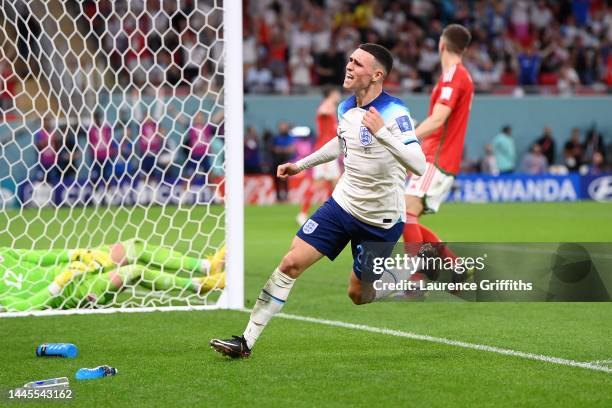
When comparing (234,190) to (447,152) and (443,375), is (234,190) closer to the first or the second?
(447,152)

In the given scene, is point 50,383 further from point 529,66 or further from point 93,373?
point 529,66

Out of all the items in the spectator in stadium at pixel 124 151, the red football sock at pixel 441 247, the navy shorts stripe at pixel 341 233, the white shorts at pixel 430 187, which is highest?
the navy shorts stripe at pixel 341 233

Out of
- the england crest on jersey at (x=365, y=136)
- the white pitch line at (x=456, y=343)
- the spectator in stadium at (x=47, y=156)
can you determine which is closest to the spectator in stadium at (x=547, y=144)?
the spectator in stadium at (x=47, y=156)

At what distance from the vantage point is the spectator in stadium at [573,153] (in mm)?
26578

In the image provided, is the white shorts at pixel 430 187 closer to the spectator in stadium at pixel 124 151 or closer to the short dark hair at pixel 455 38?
the short dark hair at pixel 455 38

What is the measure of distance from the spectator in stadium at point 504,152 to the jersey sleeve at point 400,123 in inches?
777

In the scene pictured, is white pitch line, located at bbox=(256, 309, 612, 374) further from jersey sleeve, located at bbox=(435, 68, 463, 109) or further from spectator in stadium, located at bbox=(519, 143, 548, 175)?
spectator in stadium, located at bbox=(519, 143, 548, 175)

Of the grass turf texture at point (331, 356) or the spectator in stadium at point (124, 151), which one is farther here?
the spectator in stadium at point (124, 151)

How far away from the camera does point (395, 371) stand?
582 centimetres

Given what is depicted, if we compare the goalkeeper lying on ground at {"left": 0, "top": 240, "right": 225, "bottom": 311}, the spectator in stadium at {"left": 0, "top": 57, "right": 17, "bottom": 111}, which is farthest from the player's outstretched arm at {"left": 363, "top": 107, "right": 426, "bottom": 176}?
the spectator in stadium at {"left": 0, "top": 57, "right": 17, "bottom": 111}

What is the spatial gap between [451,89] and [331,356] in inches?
134

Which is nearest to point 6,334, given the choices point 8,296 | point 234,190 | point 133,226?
point 8,296

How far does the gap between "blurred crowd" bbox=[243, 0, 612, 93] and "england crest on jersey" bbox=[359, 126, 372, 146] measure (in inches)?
775

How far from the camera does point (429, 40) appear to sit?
1086 inches
